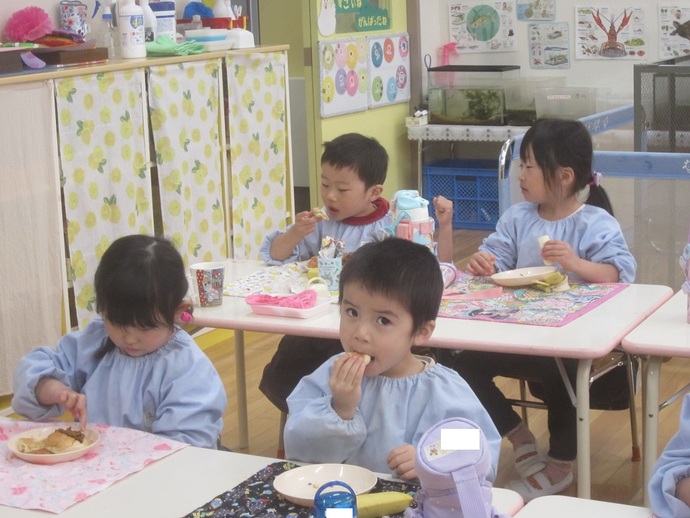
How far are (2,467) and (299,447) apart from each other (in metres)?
0.49

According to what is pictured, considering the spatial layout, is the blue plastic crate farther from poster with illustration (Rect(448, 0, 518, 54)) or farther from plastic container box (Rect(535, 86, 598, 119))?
poster with illustration (Rect(448, 0, 518, 54))

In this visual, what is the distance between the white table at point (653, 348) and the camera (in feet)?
7.50

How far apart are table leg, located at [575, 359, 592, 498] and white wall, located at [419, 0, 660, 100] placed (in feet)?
14.0

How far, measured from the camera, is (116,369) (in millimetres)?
2113

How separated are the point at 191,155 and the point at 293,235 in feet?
4.58

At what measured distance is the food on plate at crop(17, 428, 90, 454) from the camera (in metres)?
1.83

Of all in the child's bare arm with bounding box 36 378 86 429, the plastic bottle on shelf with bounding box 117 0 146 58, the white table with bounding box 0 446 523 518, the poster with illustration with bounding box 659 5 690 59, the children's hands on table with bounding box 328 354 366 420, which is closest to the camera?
the white table with bounding box 0 446 523 518

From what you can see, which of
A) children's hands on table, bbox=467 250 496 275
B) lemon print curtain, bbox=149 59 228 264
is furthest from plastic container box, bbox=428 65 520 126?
children's hands on table, bbox=467 250 496 275

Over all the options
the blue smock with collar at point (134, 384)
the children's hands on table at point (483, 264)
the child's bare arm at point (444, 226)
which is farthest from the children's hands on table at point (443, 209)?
the blue smock with collar at point (134, 384)

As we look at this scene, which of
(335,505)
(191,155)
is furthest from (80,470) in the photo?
(191,155)

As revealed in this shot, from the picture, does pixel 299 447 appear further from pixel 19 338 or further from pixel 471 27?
pixel 471 27

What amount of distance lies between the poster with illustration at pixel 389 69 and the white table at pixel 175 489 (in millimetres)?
4806

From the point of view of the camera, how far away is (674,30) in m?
6.15

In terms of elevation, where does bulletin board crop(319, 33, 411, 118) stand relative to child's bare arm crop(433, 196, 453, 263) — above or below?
above
